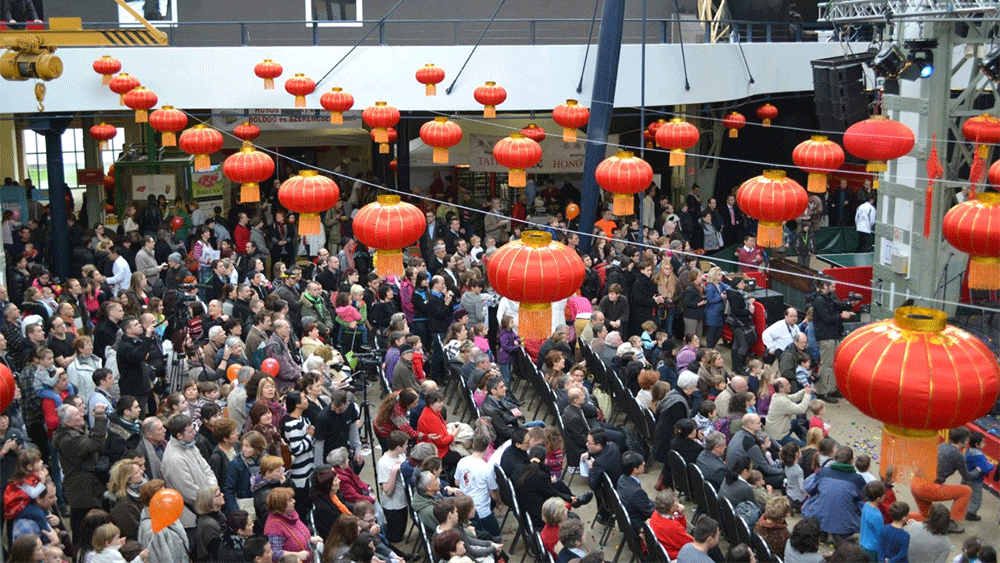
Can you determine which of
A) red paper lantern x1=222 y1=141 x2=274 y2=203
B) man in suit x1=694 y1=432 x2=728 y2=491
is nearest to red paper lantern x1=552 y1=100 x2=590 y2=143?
red paper lantern x1=222 y1=141 x2=274 y2=203

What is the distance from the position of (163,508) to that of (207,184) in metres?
16.3

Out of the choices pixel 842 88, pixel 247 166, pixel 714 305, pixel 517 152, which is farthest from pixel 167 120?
pixel 842 88

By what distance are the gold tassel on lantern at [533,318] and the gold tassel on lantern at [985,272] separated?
3.95 metres

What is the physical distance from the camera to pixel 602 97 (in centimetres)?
1803

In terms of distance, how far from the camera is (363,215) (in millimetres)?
11406

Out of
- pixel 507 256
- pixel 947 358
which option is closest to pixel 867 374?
pixel 947 358

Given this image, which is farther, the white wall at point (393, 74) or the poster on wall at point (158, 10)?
the poster on wall at point (158, 10)

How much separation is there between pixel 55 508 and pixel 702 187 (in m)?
18.3

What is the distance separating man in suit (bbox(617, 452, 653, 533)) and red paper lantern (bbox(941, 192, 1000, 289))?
364 centimetres

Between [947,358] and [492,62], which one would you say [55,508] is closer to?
[947,358]

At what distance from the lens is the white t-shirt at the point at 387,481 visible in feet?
31.6

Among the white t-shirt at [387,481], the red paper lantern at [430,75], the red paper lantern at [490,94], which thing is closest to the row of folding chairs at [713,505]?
the white t-shirt at [387,481]

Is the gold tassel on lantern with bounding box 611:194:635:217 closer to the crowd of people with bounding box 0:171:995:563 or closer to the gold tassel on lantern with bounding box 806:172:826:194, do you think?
the crowd of people with bounding box 0:171:995:563

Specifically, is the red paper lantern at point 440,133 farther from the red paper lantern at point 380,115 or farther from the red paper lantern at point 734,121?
the red paper lantern at point 734,121
